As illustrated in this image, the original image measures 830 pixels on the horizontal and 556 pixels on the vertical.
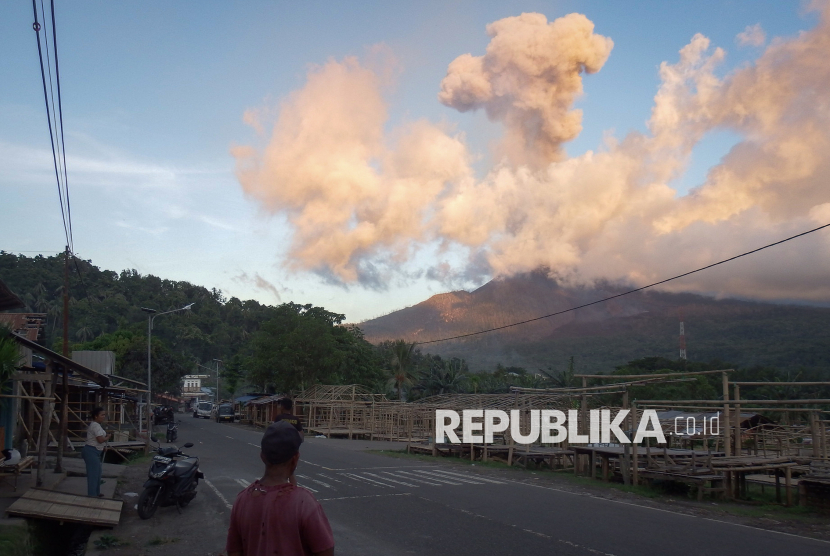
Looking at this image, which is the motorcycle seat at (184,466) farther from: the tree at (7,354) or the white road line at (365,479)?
the white road line at (365,479)

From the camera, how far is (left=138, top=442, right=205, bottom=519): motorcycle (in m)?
10.5

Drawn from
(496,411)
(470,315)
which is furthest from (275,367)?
(470,315)

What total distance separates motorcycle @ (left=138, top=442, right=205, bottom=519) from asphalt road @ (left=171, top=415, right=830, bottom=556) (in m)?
0.42

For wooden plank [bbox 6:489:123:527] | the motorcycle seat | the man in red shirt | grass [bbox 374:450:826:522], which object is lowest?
grass [bbox 374:450:826:522]

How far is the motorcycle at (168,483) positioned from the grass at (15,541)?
2455 millimetres

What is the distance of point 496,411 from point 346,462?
5.69 meters

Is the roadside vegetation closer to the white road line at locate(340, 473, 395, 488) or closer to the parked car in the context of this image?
the parked car

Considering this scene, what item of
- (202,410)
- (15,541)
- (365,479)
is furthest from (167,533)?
(202,410)

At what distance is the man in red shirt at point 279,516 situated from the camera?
291cm

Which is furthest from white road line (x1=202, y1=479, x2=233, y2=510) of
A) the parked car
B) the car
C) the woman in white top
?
the parked car

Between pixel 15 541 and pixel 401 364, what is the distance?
47422mm

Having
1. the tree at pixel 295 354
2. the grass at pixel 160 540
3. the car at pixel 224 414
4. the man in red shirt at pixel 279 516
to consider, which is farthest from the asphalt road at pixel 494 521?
the car at pixel 224 414

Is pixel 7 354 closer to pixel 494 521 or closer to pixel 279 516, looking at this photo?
pixel 494 521

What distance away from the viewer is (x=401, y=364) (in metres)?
54.3
